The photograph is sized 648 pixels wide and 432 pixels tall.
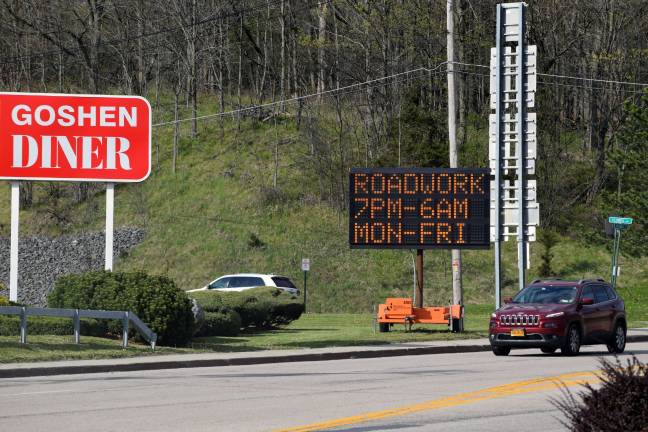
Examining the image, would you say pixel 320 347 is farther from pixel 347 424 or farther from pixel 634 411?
pixel 634 411

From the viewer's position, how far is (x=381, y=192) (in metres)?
33.2

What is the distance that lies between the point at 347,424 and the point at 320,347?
15213mm

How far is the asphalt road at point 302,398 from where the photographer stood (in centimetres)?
1330

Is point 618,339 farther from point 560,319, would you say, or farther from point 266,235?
point 266,235

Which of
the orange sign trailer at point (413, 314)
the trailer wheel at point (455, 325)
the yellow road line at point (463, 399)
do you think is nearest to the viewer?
the yellow road line at point (463, 399)

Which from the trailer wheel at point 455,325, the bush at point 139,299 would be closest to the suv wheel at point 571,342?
the trailer wheel at point 455,325

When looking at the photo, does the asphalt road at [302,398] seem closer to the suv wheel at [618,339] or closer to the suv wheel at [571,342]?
the suv wheel at [571,342]

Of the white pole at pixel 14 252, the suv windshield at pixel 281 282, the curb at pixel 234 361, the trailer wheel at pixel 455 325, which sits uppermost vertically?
the white pole at pixel 14 252

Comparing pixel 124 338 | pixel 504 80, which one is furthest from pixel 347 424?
pixel 504 80

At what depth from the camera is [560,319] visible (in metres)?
26.3

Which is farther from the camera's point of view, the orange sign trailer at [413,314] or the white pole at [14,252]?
the orange sign trailer at [413,314]

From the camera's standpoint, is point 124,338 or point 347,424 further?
point 124,338

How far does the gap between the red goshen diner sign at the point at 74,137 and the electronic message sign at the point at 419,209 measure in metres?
6.08

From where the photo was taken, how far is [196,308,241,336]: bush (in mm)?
31406
